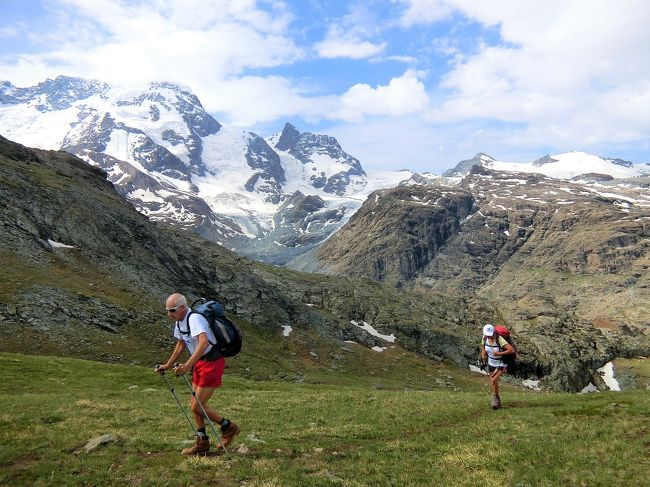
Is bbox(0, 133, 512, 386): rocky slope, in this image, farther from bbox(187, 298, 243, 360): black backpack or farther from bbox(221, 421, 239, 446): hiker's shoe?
bbox(187, 298, 243, 360): black backpack

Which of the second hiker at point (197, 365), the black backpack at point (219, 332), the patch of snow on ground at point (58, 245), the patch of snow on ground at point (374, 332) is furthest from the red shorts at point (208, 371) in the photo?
the patch of snow on ground at point (374, 332)

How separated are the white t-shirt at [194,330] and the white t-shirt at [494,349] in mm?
15942

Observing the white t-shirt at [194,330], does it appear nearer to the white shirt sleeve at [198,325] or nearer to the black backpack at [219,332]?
the white shirt sleeve at [198,325]

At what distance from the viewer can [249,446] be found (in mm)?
16969

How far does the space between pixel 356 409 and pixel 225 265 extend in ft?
286

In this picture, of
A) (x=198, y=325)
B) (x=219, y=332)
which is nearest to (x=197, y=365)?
(x=219, y=332)

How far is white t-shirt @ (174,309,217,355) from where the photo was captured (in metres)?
14.7

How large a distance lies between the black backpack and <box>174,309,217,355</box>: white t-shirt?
5.2 inches

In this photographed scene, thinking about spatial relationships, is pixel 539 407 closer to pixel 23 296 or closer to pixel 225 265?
pixel 23 296

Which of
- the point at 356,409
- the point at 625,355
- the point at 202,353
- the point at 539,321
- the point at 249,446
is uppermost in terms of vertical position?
the point at 202,353

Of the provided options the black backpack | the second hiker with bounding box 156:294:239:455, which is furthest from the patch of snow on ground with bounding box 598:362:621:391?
the black backpack

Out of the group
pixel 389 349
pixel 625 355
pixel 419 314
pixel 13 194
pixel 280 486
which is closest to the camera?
pixel 280 486

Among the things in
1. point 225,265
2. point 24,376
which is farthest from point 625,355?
point 24,376

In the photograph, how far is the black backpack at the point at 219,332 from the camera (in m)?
14.9
